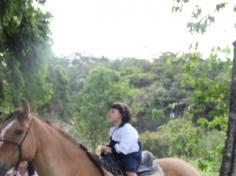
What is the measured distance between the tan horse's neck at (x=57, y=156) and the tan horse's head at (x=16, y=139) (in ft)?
0.42

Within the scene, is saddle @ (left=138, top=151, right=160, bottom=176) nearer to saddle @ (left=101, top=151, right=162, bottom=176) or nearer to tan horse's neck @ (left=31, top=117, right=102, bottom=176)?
saddle @ (left=101, top=151, right=162, bottom=176)

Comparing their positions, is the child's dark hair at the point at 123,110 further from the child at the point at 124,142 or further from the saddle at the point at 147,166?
the saddle at the point at 147,166

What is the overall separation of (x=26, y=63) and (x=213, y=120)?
15.8 m

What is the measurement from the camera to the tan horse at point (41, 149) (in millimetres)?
4824

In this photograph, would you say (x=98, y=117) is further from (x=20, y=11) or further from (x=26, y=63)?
(x=20, y=11)

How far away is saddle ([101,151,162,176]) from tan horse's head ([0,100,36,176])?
968 mm

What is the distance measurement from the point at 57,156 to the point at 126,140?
813 mm

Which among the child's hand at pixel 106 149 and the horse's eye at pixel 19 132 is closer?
Answer: the horse's eye at pixel 19 132

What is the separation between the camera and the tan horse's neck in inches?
204

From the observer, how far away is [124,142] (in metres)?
5.57

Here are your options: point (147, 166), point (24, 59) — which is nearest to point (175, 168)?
point (147, 166)

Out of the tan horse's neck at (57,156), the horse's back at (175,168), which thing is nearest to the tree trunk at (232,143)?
the tan horse's neck at (57,156)

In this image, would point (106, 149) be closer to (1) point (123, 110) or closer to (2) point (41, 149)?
(1) point (123, 110)

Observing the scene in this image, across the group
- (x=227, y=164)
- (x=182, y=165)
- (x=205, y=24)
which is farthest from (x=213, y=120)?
(x=227, y=164)
